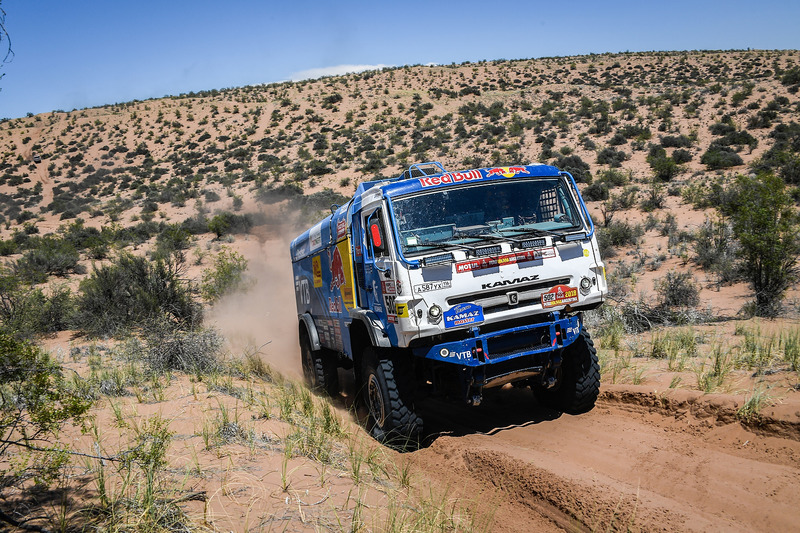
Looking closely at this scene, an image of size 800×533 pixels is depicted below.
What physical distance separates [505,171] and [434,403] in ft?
12.7

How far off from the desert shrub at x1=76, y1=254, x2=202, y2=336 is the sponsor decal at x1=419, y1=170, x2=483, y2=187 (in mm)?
10031

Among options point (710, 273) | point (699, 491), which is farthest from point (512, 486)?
point (710, 273)

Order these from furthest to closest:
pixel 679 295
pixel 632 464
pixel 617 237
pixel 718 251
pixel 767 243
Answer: pixel 617 237 → pixel 718 251 → pixel 679 295 → pixel 767 243 → pixel 632 464

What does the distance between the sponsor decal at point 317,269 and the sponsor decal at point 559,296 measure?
161 inches

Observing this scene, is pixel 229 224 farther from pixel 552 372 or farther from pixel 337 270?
pixel 552 372

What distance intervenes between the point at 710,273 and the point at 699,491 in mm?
12904

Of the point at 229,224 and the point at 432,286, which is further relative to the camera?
the point at 229,224

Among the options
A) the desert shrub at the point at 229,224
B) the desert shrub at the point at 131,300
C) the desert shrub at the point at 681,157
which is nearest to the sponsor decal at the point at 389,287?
the desert shrub at the point at 131,300

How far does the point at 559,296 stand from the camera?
20.9 ft

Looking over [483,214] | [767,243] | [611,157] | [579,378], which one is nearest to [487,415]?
[579,378]

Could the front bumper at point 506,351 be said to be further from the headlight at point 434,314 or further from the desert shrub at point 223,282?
the desert shrub at point 223,282

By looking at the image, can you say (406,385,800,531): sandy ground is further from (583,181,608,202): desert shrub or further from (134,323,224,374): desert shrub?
(583,181,608,202): desert shrub

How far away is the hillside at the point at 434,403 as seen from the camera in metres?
4.49

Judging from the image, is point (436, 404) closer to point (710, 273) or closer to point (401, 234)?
point (401, 234)
